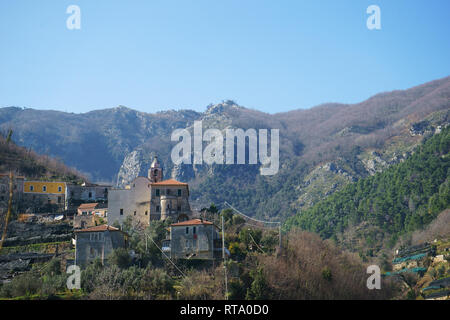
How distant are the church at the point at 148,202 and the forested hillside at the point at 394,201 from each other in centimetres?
4617

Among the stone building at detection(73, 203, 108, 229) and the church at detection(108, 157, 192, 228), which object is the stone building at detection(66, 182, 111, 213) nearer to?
the stone building at detection(73, 203, 108, 229)

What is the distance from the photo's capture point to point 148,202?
76.2m

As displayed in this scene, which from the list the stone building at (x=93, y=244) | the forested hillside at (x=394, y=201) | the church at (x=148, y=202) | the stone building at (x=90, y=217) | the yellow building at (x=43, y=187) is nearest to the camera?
the stone building at (x=93, y=244)

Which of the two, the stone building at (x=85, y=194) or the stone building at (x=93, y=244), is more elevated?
the stone building at (x=85, y=194)

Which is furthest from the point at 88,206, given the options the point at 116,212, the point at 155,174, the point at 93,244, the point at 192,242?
the point at 192,242

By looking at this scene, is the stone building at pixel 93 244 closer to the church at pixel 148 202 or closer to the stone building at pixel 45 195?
the church at pixel 148 202

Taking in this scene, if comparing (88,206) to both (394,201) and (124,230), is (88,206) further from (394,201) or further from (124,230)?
(394,201)

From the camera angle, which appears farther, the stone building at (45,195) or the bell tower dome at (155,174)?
the stone building at (45,195)

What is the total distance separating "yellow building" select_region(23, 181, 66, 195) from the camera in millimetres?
Result: 93438

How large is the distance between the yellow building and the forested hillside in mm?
50422

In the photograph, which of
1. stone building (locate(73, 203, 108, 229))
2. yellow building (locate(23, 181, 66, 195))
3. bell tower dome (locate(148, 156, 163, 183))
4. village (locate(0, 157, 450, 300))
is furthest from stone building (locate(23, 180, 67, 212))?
bell tower dome (locate(148, 156, 163, 183))

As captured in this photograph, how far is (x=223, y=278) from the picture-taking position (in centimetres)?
6100

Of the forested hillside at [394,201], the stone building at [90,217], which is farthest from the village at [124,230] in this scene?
the forested hillside at [394,201]

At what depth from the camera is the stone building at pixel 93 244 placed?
6506 cm
